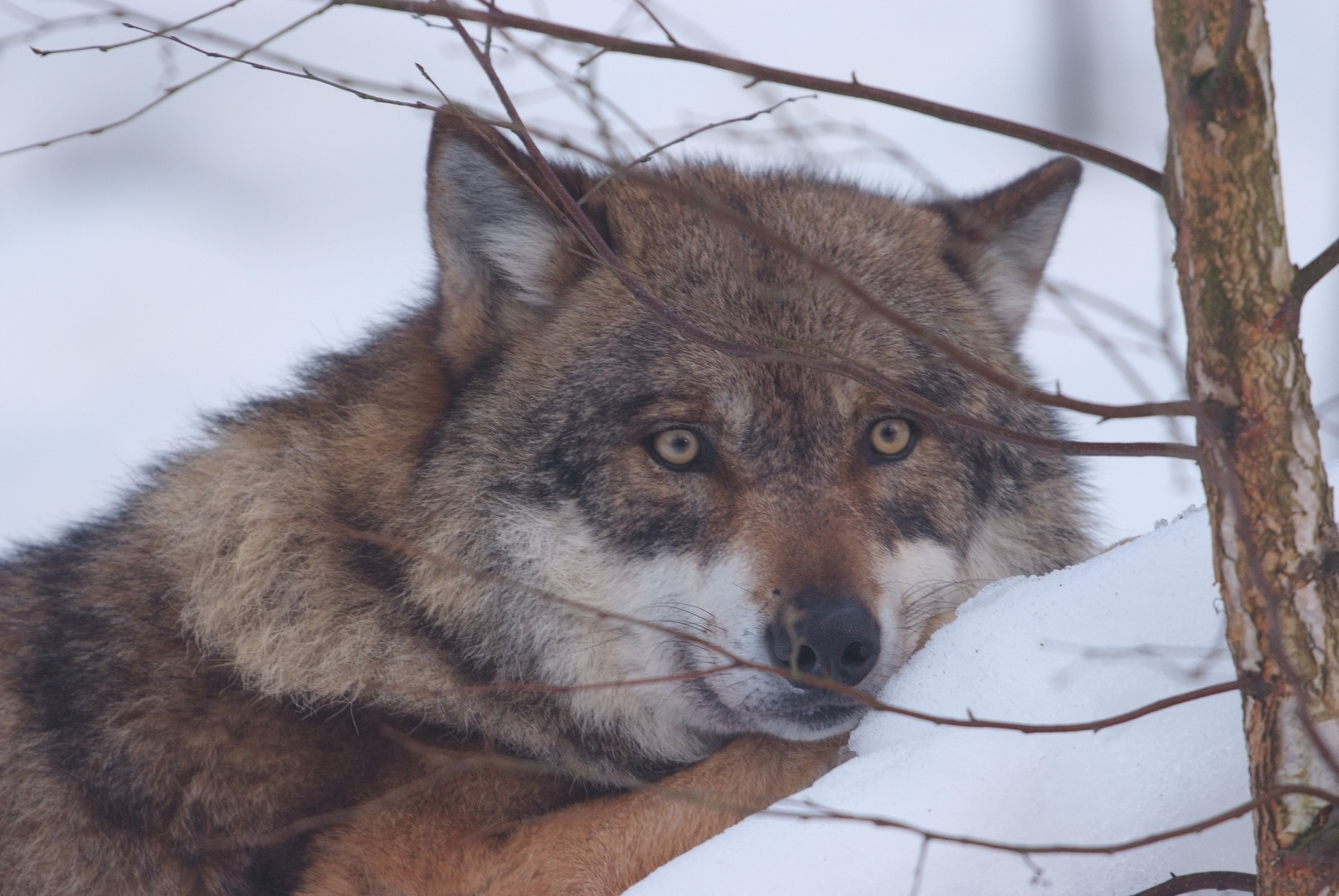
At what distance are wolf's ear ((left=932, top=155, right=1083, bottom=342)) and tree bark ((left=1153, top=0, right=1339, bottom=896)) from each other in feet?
5.52

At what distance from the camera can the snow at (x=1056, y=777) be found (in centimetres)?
197

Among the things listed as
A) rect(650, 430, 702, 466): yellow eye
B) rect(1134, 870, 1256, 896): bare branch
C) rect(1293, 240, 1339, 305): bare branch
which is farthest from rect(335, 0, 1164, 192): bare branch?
rect(650, 430, 702, 466): yellow eye

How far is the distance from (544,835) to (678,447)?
94cm

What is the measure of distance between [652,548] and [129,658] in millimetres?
1316

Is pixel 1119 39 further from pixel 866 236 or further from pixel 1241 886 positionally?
pixel 1241 886

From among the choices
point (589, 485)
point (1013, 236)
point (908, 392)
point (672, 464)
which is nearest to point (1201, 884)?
point (908, 392)

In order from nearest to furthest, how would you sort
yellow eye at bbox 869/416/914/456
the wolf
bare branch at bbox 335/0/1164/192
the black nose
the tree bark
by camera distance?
1. the tree bark
2. bare branch at bbox 335/0/1164/192
3. the black nose
4. the wolf
5. yellow eye at bbox 869/416/914/456

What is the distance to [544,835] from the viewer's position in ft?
8.70

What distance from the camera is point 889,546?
2.78 metres

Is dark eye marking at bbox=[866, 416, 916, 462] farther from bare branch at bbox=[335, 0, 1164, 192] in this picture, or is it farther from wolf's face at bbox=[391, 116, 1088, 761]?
bare branch at bbox=[335, 0, 1164, 192]

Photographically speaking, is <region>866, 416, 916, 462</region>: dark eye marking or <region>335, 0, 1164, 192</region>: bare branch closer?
<region>335, 0, 1164, 192</region>: bare branch

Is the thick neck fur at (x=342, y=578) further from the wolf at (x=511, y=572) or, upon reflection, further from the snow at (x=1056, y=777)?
the snow at (x=1056, y=777)

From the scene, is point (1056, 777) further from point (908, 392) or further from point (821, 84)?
point (821, 84)

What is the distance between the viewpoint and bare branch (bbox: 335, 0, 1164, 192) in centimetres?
165
